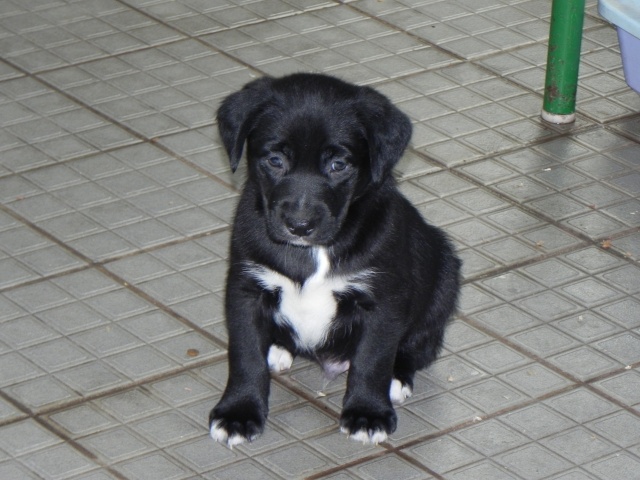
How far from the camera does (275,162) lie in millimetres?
3604

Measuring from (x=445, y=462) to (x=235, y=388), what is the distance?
0.67 metres

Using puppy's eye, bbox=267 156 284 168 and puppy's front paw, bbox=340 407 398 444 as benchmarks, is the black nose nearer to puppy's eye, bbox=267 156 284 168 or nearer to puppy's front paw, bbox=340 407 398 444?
puppy's eye, bbox=267 156 284 168

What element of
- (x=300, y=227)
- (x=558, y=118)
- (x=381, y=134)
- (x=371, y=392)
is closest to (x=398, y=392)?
(x=371, y=392)

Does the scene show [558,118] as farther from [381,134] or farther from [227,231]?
[381,134]

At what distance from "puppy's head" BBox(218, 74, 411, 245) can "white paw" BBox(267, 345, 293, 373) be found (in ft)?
2.02

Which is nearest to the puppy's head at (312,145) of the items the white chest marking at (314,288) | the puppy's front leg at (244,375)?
the white chest marking at (314,288)

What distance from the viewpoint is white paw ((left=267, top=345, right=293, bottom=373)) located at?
419 centimetres

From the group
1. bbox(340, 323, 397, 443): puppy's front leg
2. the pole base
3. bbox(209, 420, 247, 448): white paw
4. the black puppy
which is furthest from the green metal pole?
bbox(209, 420, 247, 448): white paw

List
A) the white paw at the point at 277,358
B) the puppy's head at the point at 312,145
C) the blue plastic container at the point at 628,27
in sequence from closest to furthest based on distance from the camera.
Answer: the puppy's head at the point at 312,145
the white paw at the point at 277,358
the blue plastic container at the point at 628,27

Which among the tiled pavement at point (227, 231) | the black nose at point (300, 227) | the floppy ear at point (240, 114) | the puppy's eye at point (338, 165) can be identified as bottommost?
the tiled pavement at point (227, 231)

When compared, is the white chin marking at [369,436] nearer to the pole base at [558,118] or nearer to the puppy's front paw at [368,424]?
the puppy's front paw at [368,424]

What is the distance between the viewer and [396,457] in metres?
3.83

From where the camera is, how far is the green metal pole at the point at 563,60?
5555 mm

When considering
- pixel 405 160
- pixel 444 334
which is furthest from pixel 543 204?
pixel 444 334
